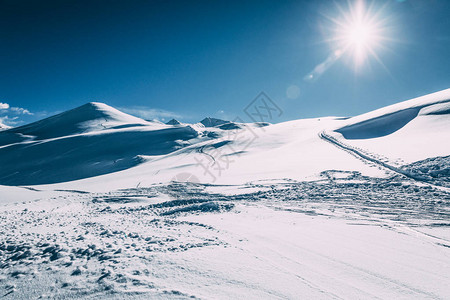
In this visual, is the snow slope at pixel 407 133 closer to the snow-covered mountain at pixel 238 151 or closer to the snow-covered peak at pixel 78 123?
the snow-covered mountain at pixel 238 151

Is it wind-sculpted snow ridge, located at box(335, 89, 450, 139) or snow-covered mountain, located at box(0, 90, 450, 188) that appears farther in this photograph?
wind-sculpted snow ridge, located at box(335, 89, 450, 139)

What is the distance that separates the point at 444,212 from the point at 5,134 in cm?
10188

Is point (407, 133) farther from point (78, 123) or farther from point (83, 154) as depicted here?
point (78, 123)

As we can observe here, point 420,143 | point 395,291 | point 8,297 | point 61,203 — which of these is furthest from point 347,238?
point 420,143

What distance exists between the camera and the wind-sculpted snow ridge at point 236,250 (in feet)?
11.4

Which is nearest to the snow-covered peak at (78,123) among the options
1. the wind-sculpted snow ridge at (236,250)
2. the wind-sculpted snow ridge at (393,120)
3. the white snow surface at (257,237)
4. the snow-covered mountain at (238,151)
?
the snow-covered mountain at (238,151)

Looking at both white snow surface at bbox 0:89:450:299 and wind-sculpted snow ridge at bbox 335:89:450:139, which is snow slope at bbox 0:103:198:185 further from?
wind-sculpted snow ridge at bbox 335:89:450:139

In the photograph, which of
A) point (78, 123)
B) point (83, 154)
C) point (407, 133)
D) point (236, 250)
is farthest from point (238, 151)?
point (78, 123)

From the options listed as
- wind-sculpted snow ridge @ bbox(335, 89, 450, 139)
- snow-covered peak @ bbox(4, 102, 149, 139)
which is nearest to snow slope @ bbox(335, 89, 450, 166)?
wind-sculpted snow ridge @ bbox(335, 89, 450, 139)

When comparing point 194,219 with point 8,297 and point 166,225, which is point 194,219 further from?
point 8,297

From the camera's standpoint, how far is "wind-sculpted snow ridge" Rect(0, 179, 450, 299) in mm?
3463

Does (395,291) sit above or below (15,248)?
above

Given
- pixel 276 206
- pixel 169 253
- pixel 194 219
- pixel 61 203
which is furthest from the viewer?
pixel 61 203

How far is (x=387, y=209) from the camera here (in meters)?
7.46
